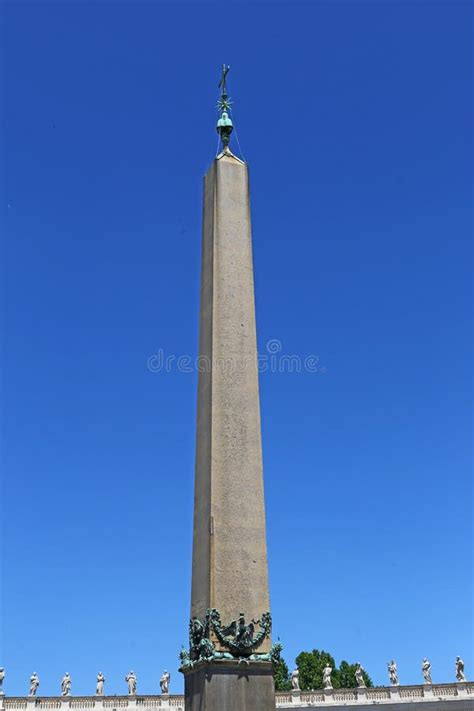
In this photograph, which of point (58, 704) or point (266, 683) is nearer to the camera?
point (266, 683)

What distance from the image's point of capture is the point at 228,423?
14.1 meters

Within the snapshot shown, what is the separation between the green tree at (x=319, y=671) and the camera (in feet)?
221

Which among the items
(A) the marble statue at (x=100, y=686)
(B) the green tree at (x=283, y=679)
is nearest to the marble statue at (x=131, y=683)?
(A) the marble statue at (x=100, y=686)

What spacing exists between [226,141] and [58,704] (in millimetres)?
32979

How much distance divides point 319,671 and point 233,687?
58.7 meters

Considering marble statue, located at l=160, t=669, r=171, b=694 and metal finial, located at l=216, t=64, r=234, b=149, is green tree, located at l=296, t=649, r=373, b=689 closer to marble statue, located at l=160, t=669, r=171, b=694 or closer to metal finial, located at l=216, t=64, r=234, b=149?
marble statue, located at l=160, t=669, r=171, b=694

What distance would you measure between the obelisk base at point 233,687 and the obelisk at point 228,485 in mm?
14

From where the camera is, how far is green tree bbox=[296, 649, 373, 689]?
221ft

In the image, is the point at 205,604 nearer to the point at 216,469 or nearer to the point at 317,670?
the point at 216,469

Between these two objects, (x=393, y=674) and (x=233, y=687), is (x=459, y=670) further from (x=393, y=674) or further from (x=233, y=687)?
(x=233, y=687)

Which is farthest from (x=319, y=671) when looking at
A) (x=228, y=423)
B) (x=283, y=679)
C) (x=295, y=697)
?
(x=228, y=423)

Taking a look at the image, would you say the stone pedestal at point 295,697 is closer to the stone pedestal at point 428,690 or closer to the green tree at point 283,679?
the stone pedestal at point 428,690

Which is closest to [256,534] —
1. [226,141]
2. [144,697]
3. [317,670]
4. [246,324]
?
[246,324]

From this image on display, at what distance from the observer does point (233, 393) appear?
14391 mm
